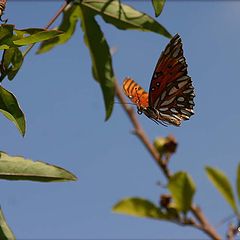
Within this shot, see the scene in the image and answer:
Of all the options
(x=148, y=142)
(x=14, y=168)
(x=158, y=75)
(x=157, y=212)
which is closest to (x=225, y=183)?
(x=157, y=212)

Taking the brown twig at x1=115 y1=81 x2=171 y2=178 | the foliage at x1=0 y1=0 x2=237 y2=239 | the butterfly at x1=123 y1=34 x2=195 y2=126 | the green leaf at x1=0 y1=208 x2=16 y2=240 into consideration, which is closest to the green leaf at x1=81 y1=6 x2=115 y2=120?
the foliage at x1=0 y1=0 x2=237 y2=239

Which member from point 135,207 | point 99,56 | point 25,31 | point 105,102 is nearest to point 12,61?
point 25,31


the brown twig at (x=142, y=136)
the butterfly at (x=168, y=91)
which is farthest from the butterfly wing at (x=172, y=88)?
the brown twig at (x=142, y=136)

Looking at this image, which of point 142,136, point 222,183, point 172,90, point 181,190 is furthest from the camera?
point 172,90

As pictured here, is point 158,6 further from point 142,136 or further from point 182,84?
point 142,136

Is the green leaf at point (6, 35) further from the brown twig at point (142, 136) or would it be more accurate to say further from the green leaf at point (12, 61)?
the brown twig at point (142, 136)

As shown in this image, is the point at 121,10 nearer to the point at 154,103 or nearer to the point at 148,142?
the point at 154,103
